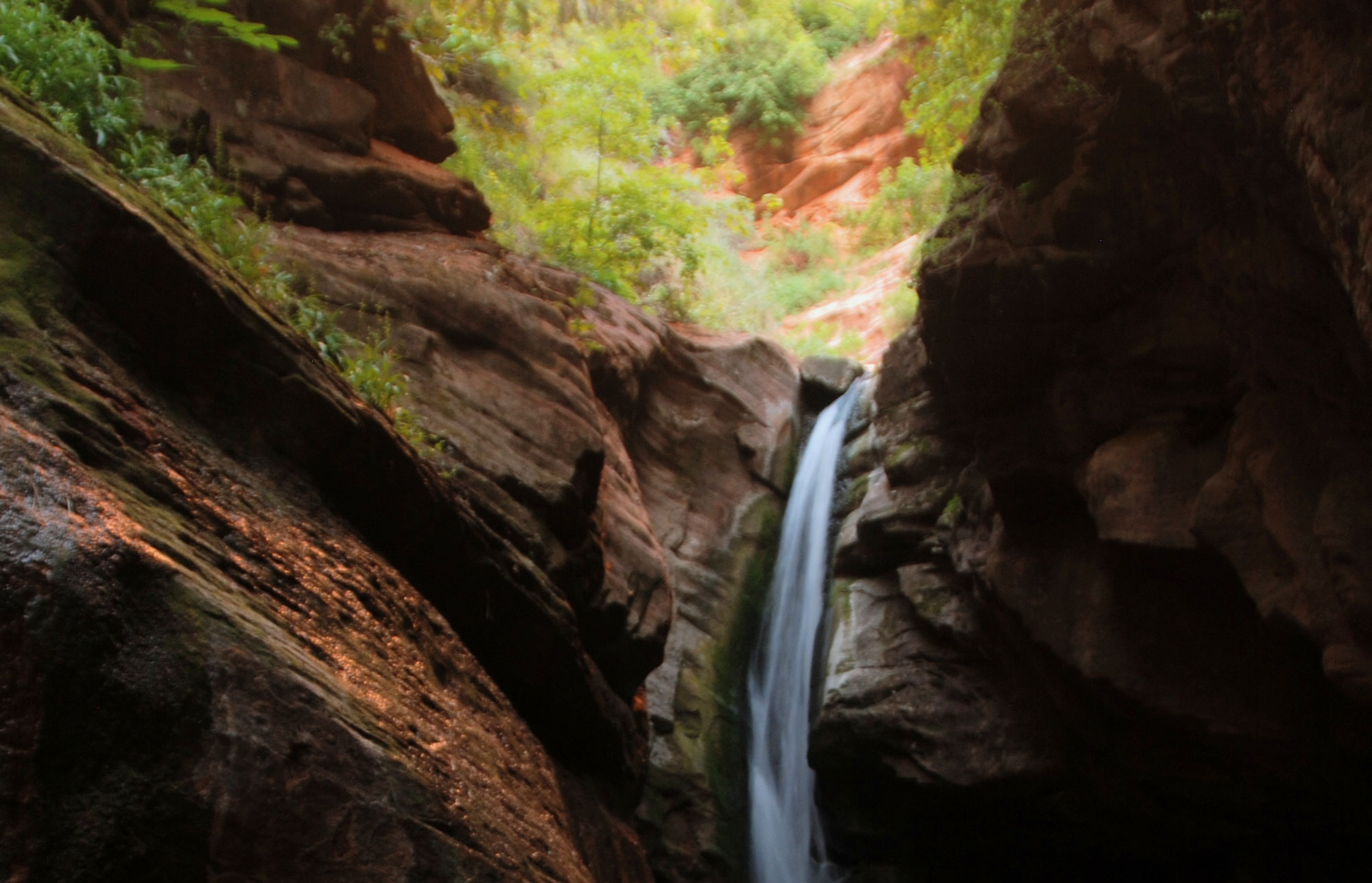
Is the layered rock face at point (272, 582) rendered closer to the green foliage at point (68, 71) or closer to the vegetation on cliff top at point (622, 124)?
the vegetation on cliff top at point (622, 124)

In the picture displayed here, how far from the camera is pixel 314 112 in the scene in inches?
338

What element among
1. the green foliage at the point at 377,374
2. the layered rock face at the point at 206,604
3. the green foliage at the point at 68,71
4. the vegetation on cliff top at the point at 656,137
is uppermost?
the vegetation on cliff top at the point at 656,137

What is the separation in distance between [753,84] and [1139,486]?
79.5 ft

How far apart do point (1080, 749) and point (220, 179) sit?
8.96 metres

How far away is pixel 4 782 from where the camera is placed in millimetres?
2264

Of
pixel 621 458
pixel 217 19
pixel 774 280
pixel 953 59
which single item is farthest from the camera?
pixel 774 280

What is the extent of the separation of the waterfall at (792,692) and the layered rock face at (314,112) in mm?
6440

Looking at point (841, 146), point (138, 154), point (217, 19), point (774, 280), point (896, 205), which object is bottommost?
point (138, 154)

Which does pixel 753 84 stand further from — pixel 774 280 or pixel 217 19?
pixel 217 19

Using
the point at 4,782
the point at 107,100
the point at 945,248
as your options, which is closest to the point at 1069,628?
the point at 945,248

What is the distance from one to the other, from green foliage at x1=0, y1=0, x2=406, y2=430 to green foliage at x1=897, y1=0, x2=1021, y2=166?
5.56 meters

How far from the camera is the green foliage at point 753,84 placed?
93.2 feet

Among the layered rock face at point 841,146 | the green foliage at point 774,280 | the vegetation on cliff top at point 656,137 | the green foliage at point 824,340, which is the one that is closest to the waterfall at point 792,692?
the vegetation on cliff top at point 656,137

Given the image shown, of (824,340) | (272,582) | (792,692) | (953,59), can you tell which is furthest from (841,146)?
(272,582)
